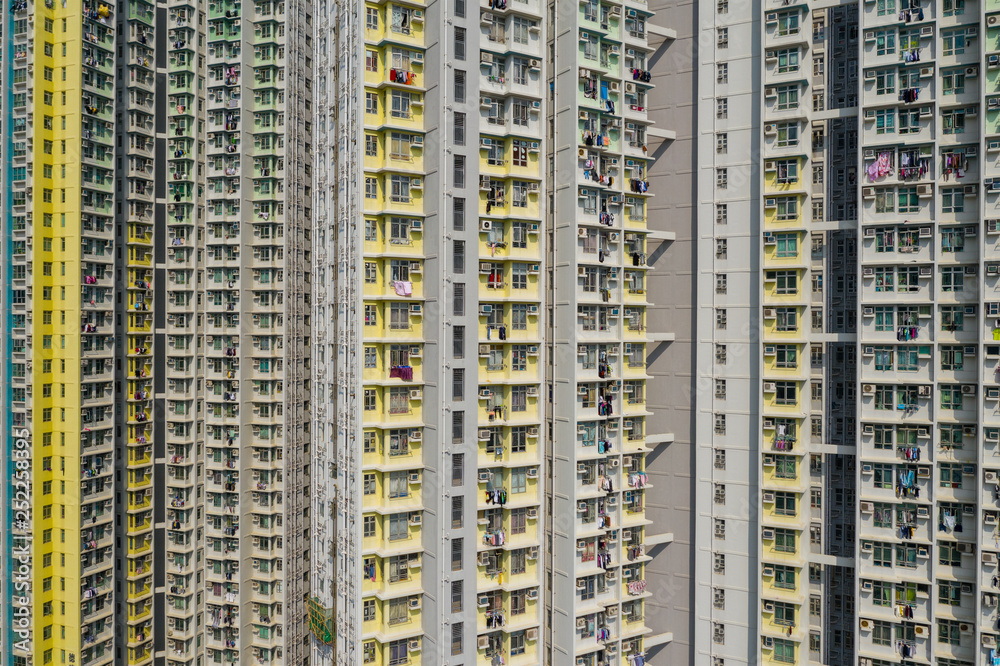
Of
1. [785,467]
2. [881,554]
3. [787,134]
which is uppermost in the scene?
[787,134]

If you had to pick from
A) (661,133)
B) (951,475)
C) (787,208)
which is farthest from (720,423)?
(661,133)

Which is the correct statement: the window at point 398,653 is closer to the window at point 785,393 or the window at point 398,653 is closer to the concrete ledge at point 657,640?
the concrete ledge at point 657,640

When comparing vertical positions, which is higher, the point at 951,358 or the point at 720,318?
the point at 720,318

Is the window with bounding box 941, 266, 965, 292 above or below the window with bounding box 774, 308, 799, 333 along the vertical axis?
above

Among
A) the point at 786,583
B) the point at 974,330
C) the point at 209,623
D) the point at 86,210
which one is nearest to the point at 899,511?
the point at 786,583

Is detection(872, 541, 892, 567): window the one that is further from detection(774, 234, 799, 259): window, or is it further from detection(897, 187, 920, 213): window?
detection(897, 187, 920, 213): window

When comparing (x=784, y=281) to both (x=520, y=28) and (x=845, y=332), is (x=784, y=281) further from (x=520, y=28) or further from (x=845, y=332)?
(x=520, y=28)

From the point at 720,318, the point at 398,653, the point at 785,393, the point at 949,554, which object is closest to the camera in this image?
the point at 949,554

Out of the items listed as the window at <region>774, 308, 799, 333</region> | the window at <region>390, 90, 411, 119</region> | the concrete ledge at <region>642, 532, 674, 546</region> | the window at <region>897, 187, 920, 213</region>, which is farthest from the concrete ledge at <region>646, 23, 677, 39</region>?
the concrete ledge at <region>642, 532, 674, 546</region>
